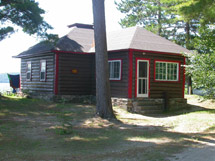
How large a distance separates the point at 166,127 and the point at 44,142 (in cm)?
520

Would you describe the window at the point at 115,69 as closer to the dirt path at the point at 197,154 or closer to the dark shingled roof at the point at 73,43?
the dark shingled roof at the point at 73,43

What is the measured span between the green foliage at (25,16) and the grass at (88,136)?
4.61 m

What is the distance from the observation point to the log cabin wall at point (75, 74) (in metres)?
17.8

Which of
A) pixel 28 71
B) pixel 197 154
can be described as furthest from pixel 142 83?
pixel 197 154

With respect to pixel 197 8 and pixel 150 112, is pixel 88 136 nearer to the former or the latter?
pixel 150 112

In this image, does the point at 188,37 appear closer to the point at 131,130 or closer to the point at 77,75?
the point at 77,75

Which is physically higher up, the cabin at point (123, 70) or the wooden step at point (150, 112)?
the cabin at point (123, 70)

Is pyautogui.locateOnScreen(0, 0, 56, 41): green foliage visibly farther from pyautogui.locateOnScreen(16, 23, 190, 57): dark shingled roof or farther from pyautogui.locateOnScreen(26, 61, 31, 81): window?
pyautogui.locateOnScreen(26, 61, 31, 81): window

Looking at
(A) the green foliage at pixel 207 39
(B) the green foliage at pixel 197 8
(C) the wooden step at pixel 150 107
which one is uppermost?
(B) the green foliage at pixel 197 8

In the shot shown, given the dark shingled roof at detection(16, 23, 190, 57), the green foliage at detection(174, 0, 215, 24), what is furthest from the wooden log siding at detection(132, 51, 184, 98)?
the green foliage at detection(174, 0, 215, 24)

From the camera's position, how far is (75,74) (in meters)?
18.3

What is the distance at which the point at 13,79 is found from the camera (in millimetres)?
23094

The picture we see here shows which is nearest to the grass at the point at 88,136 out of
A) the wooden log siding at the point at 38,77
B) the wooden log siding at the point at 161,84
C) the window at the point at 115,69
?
the window at the point at 115,69

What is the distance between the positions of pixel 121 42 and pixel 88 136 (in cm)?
904
